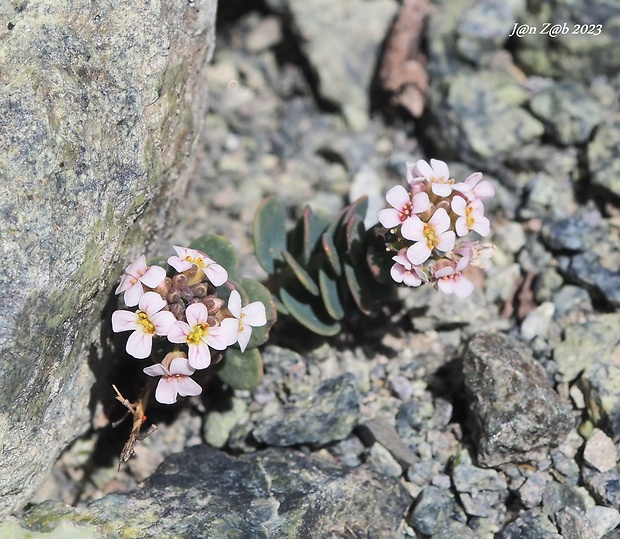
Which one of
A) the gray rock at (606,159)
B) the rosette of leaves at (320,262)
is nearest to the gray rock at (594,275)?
the gray rock at (606,159)

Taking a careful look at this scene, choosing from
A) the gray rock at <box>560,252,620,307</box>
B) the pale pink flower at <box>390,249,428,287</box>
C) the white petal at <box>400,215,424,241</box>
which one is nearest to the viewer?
the white petal at <box>400,215,424,241</box>

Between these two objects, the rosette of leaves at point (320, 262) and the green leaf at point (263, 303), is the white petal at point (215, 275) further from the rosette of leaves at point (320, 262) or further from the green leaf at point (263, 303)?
the rosette of leaves at point (320, 262)

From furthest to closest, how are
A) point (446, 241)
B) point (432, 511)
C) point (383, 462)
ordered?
point (383, 462) → point (432, 511) → point (446, 241)

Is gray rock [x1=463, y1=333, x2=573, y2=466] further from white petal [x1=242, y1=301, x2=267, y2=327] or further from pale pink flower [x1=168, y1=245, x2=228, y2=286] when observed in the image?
pale pink flower [x1=168, y1=245, x2=228, y2=286]

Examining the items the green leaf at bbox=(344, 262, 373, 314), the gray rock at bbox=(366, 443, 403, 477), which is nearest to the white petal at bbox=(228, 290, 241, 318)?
the green leaf at bbox=(344, 262, 373, 314)

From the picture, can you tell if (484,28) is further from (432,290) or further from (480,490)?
(480,490)

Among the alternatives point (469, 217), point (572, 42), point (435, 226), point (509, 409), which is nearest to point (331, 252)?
point (435, 226)
